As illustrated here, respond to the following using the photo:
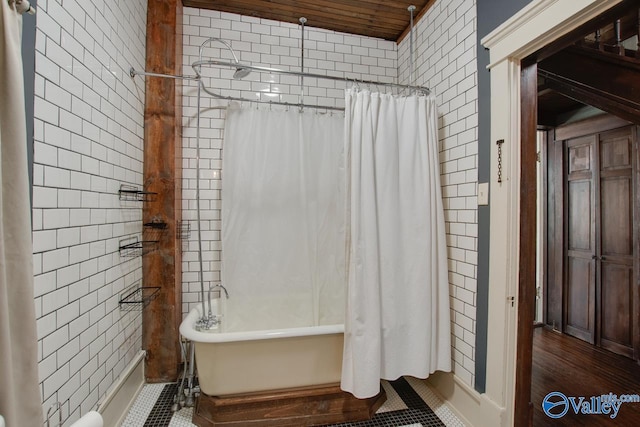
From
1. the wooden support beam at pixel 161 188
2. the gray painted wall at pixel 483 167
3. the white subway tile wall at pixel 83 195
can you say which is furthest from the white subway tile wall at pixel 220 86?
the gray painted wall at pixel 483 167

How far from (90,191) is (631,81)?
3105 mm

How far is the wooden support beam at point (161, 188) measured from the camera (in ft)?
6.34

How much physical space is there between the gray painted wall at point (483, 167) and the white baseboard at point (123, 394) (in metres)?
2.03

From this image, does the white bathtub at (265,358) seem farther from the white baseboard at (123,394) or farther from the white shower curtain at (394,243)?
the white baseboard at (123,394)

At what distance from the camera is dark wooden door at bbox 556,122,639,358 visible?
250 cm

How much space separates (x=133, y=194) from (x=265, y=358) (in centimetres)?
133

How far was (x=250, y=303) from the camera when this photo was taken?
2.02 meters

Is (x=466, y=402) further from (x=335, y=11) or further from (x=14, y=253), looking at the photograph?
(x=335, y=11)

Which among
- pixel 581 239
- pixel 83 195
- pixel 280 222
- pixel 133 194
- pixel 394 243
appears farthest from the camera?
pixel 581 239

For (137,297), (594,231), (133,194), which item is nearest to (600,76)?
(594,231)

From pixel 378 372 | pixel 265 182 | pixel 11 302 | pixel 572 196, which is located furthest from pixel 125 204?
pixel 572 196

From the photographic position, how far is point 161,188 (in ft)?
6.37

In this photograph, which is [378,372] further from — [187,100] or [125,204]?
[187,100]

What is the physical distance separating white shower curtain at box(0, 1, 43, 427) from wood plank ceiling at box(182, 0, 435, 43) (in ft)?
5.74
